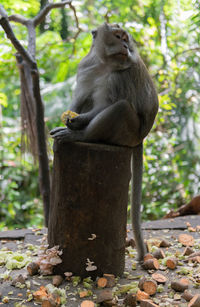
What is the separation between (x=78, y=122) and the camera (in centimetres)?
216

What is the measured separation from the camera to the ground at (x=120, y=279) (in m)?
1.92

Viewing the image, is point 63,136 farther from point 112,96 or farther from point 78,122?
point 112,96

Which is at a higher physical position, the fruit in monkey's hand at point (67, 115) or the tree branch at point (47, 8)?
the tree branch at point (47, 8)

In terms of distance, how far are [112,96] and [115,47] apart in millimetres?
289

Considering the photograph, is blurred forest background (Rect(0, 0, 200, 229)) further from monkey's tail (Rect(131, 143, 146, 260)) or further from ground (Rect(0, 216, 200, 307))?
monkey's tail (Rect(131, 143, 146, 260))

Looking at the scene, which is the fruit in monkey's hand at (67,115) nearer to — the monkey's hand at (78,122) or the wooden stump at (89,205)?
the monkey's hand at (78,122)

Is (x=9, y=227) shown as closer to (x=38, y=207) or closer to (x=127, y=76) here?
(x=38, y=207)

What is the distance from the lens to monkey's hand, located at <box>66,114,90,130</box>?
7.06 feet

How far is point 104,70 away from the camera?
2.25m

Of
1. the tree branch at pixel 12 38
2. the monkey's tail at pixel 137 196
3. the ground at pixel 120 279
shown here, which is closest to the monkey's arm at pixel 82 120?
the monkey's tail at pixel 137 196

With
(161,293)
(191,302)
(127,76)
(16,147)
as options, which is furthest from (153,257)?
(16,147)

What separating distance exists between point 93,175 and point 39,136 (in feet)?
4.61

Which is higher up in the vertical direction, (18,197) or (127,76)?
(127,76)

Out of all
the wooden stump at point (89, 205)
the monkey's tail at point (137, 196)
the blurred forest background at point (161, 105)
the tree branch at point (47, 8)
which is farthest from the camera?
the blurred forest background at point (161, 105)
